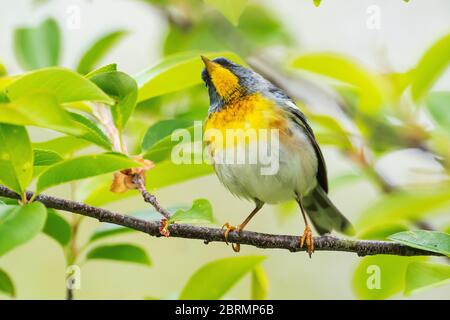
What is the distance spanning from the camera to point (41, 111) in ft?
4.62

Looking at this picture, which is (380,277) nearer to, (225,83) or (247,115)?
(247,115)

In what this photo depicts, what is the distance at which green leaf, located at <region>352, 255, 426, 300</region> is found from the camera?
2164 mm

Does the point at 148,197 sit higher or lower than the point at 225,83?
lower

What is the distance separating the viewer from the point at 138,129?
9.55 ft

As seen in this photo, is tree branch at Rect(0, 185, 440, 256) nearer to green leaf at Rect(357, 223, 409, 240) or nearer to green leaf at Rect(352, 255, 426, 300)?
green leaf at Rect(352, 255, 426, 300)

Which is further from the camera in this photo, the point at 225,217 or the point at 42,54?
the point at 225,217

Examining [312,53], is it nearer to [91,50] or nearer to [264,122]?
[264,122]

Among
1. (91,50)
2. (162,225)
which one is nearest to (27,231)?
(162,225)

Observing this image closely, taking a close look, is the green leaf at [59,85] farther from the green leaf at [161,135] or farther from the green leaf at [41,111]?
the green leaf at [161,135]

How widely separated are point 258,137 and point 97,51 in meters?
0.81

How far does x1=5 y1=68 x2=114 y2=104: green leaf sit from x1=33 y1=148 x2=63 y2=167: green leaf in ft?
0.81

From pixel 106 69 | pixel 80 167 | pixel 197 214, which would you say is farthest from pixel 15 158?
pixel 197 214
